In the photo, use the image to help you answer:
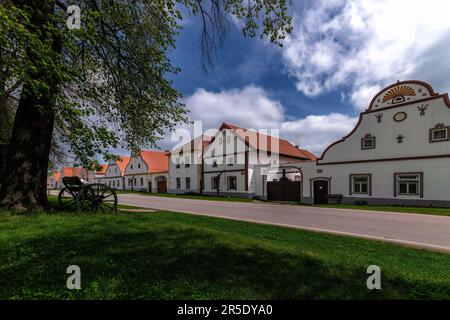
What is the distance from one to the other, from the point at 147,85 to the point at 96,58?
2.14 m

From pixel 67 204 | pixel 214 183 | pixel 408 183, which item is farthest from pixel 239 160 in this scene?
pixel 67 204

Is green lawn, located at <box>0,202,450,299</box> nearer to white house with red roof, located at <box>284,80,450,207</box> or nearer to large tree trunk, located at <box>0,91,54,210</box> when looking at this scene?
large tree trunk, located at <box>0,91,54,210</box>

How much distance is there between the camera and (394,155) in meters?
17.2

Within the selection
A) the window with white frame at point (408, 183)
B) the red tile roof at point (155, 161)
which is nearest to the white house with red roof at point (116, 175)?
the red tile roof at point (155, 161)

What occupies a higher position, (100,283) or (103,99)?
(103,99)

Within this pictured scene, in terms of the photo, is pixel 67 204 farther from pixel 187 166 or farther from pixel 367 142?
pixel 187 166

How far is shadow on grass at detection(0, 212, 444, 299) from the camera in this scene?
9.55 ft

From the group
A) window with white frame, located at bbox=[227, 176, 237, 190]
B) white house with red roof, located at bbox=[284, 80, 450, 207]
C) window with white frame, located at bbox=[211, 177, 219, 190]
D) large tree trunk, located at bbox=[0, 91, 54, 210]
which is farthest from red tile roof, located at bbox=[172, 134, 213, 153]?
large tree trunk, located at bbox=[0, 91, 54, 210]

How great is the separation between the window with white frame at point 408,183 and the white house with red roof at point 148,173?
96.7ft

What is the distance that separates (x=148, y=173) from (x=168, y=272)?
3985 cm
